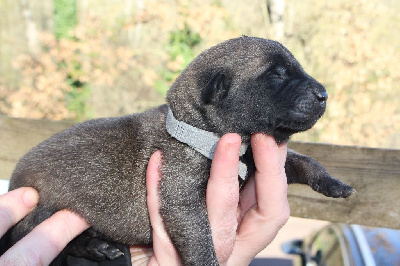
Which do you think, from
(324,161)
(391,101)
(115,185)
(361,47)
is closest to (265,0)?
(361,47)

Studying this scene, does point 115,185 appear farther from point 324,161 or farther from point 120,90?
point 120,90

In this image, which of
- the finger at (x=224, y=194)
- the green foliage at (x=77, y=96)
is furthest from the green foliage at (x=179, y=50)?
the finger at (x=224, y=194)

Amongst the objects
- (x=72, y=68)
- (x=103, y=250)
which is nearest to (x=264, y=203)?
(x=103, y=250)

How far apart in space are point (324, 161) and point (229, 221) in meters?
1.07

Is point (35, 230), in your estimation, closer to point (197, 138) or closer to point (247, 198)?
point (197, 138)

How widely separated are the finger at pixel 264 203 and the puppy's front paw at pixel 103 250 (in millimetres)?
746

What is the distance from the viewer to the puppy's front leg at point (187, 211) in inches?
98.7

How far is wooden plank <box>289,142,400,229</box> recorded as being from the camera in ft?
10.4

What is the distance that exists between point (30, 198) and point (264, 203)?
4.67 ft

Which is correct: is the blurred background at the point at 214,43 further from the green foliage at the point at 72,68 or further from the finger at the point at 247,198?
the finger at the point at 247,198

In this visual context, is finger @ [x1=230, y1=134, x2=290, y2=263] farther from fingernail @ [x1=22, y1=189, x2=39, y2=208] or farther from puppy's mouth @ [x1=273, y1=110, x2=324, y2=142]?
fingernail @ [x1=22, y1=189, x2=39, y2=208]

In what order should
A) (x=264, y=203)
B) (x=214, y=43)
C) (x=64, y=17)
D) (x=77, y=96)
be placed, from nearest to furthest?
(x=264, y=203), (x=214, y=43), (x=77, y=96), (x=64, y=17)

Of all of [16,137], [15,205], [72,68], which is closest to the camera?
[15,205]

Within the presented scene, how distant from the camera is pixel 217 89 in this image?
2.60 metres
